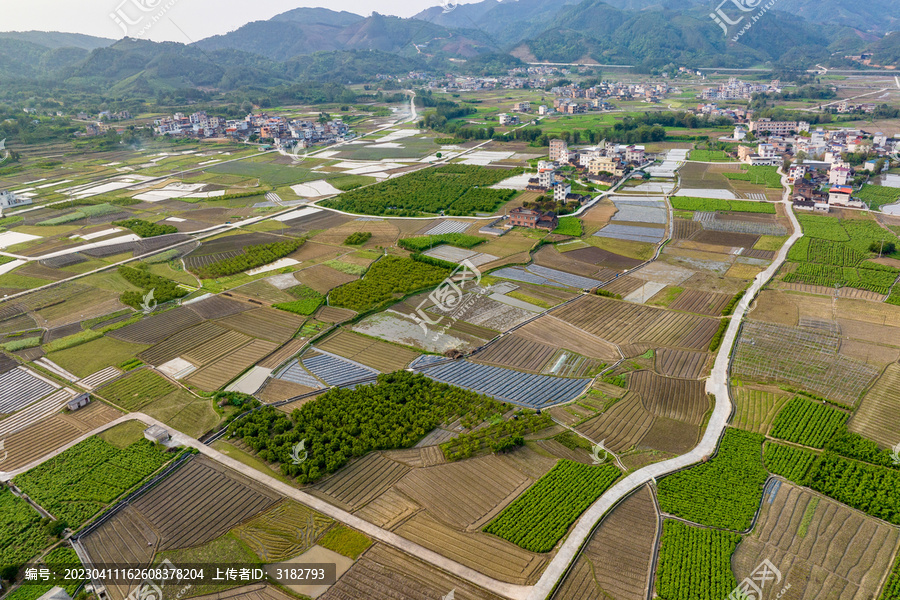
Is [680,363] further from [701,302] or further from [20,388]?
[20,388]

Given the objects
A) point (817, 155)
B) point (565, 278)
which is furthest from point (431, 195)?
point (817, 155)

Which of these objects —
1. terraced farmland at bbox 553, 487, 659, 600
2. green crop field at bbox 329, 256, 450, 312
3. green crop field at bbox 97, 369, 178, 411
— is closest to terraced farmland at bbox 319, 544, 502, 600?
terraced farmland at bbox 553, 487, 659, 600

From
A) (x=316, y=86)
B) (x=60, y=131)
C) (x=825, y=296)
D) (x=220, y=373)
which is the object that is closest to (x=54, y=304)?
(x=220, y=373)

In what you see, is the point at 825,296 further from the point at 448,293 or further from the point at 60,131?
the point at 60,131

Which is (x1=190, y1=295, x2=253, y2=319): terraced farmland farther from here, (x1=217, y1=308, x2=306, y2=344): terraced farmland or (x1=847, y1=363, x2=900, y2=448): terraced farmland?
(x1=847, y1=363, x2=900, y2=448): terraced farmland

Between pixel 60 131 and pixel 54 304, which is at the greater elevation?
pixel 60 131
